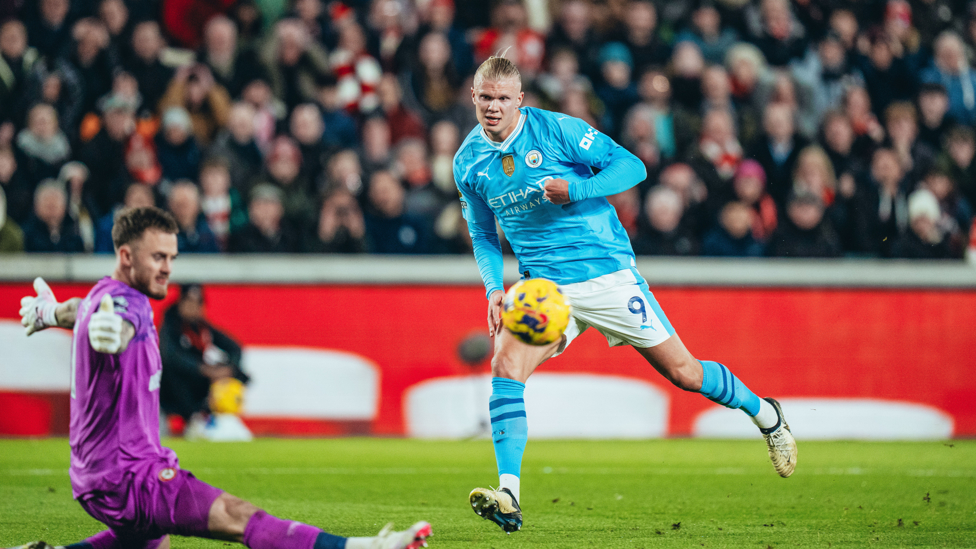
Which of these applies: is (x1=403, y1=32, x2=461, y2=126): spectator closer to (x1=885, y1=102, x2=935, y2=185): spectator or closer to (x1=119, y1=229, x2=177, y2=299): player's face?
(x1=885, y1=102, x2=935, y2=185): spectator

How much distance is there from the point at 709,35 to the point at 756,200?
8.46ft

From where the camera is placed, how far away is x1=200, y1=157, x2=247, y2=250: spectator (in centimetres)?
1070

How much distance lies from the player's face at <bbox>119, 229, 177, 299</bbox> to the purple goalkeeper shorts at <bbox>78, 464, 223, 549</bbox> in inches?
26.3

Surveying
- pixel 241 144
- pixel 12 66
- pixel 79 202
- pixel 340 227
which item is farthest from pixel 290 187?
pixel 12 66

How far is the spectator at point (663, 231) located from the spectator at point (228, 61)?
173 inches

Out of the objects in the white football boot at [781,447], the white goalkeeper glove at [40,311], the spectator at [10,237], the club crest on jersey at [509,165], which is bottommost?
the white football boot at [781,447]

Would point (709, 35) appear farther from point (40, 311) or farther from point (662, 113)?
point (40, 311)

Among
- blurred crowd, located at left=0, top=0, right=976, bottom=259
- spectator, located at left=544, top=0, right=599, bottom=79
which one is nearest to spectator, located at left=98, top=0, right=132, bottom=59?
blurred crowd, located at left=0, top=0, right=976, bottom=259

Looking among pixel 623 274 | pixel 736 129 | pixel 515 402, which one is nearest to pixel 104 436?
pixel 515 402

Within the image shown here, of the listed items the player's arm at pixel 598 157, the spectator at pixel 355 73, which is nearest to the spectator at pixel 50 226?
the spectator at pixel 355 73

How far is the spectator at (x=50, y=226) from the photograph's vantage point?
1038cm

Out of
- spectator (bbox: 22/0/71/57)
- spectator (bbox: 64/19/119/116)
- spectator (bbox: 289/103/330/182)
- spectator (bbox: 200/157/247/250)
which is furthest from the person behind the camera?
spectator (bbox: 22/0/71/57)

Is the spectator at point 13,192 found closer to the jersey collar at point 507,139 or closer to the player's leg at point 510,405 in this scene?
the jersey collar at point 507,139

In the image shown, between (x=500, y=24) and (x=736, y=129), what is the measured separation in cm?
291
